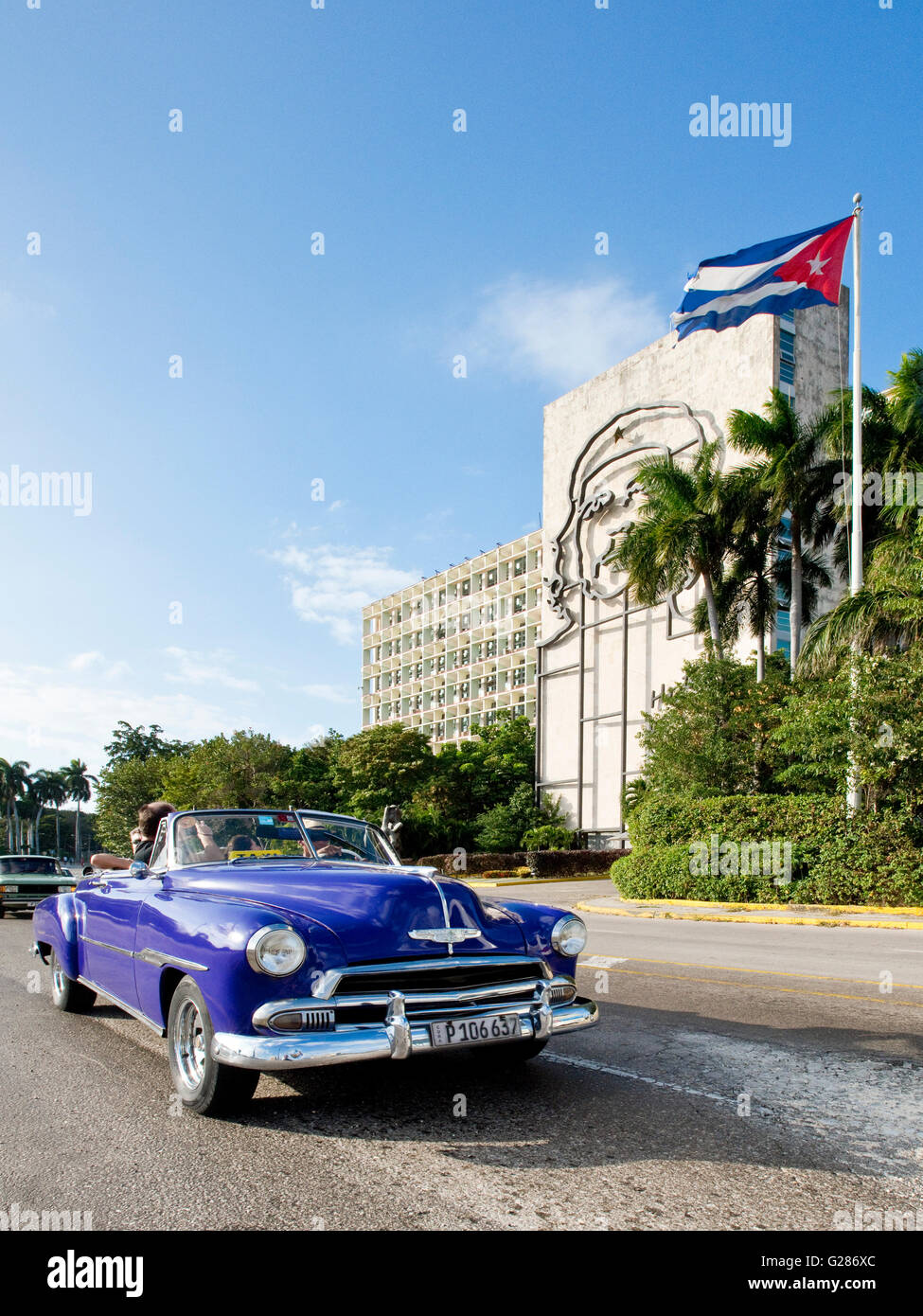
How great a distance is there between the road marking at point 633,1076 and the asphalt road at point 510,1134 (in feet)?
0.07

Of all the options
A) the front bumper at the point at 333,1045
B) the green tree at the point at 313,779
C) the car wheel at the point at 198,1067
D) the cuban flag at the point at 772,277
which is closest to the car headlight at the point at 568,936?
the front bumper at the point at 333,1045

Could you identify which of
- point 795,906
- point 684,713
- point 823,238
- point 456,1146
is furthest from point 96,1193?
point 684,713

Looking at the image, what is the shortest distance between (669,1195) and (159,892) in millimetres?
3273

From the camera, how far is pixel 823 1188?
12.3ft

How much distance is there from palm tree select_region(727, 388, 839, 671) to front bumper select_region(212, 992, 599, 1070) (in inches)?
1099

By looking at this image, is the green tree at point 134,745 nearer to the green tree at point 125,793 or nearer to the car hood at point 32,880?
the green tree at point 125,793

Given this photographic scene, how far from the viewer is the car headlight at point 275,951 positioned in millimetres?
4355

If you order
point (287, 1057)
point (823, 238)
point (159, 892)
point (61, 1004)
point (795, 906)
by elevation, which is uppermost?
point (823, 238)

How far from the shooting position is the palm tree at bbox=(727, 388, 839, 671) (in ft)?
98.1

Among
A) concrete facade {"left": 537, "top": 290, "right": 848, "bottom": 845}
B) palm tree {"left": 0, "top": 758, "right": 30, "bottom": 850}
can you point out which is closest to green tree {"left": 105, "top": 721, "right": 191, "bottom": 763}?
palm tree {"left": 0, "top": 758, "right": 30, "bottom": 850}

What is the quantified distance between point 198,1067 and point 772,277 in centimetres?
2072

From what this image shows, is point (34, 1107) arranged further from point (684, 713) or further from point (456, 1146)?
point (684, 713)

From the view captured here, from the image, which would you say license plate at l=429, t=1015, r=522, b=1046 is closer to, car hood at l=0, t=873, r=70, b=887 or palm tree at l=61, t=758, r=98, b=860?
car hood at l=0, t=873, r=70, b=887

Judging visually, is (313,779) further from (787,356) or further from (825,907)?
(825,907)
